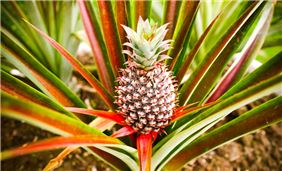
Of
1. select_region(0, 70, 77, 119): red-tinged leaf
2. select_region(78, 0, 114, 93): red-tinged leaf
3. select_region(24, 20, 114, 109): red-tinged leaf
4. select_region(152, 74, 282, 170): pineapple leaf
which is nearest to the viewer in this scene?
select_region(152, 74, 282, 170): pineapple leaf

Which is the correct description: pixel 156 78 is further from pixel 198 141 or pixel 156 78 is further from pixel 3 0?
pixel 3 0

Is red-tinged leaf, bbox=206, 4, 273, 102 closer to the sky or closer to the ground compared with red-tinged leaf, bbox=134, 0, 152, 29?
closer to the ground

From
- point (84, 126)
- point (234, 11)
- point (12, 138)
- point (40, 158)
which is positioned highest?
Result: point (234, 11)

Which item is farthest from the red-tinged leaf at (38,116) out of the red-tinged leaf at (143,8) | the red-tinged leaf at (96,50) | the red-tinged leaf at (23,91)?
the red-tinged leaf at (143,8)

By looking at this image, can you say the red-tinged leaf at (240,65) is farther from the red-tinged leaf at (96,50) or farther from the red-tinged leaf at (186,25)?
the red-tinged leaf at (96,50)

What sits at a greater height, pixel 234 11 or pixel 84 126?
pixel 234 11

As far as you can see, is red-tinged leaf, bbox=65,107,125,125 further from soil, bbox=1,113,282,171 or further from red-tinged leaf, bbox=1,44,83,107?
soil, bbox=1,113,282,171

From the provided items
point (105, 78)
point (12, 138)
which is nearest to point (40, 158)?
point (12, 138)

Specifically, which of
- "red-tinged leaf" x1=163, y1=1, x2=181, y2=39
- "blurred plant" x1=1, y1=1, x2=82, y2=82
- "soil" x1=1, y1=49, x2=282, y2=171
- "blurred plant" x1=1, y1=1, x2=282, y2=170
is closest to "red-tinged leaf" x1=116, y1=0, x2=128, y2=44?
"blurred plant" x1=1, y1=1, x2=282, y2=170
